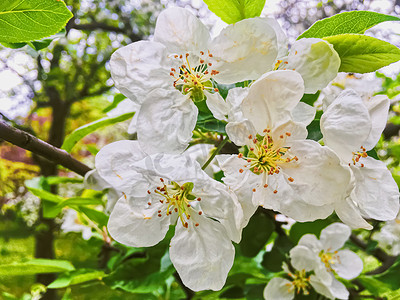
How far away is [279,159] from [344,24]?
0.57ft

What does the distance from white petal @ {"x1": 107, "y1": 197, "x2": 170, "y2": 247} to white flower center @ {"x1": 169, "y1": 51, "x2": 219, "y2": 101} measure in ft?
0.46

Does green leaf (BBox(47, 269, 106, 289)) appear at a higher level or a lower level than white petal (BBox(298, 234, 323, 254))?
lower

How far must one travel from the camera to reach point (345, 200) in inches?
15.5

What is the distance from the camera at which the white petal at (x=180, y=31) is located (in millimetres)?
423

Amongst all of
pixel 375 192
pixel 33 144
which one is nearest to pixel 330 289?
pixel 375 192

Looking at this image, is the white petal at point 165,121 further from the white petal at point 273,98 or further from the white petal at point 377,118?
the white petal at point 377,118

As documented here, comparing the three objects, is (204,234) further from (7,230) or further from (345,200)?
(7,230)

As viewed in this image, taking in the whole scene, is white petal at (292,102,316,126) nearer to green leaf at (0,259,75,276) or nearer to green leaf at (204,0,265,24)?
green leaf at (204,0,265,24)

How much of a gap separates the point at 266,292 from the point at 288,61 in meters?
0.47

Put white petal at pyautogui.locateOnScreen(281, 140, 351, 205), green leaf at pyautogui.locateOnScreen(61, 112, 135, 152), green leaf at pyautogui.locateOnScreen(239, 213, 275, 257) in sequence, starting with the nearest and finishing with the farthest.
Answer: white petal at pyautogui.locateOnScreen(281, 140, 351, 205)
green leaf at pyautogui.locateOnScreen(61, 112, 135, 152)
green leaf at pyautogui.locateOnScreen(239, 213, 275, 257)

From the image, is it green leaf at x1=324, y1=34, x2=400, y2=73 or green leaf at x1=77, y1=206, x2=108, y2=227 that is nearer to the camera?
green leaf at x1=324, y1=34, x2=400, y2=73

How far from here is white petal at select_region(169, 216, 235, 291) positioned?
40cm

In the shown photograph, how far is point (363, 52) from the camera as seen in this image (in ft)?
1.35

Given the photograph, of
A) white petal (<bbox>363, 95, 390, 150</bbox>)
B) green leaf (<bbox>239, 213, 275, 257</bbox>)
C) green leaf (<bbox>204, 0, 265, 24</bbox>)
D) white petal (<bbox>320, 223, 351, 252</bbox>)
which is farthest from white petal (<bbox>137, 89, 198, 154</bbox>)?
white petal (<bbox>320, 223, 351, 252</bbox>)
